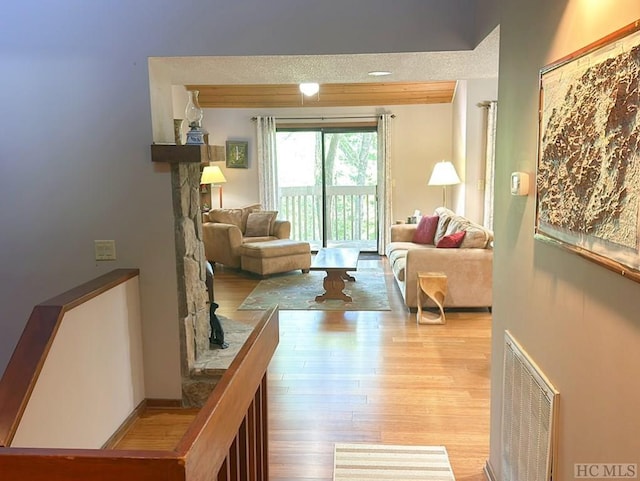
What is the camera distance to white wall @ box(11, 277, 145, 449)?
2.20 meters

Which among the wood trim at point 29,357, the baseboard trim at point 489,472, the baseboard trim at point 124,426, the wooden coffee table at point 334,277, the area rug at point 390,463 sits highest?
the wood trim at point 29,357

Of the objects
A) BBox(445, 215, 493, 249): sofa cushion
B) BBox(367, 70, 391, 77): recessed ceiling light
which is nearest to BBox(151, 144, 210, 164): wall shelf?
BBox(367, 70, 391, 77): recessed ceiling light

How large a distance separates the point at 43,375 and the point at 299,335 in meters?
2.68

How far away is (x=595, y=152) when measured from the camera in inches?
51.1

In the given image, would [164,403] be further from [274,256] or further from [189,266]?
[274,256]

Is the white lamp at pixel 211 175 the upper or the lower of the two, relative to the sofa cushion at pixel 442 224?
upper

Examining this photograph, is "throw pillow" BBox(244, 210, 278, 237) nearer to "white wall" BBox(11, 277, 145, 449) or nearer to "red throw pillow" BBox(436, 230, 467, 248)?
"red throw pillow" BBox(436, 230, 467, 248)

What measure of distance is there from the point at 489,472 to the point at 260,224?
5465 mm

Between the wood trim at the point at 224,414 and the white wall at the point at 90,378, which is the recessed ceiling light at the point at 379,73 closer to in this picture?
the white wall at the point at 90,378

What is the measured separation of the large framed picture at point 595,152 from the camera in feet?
3.68

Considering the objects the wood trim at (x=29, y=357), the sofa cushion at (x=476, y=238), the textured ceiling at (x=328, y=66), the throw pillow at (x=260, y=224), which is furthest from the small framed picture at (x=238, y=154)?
the wood trim at (x=29, y=357)

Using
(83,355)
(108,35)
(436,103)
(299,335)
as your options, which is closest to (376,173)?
(436,103)

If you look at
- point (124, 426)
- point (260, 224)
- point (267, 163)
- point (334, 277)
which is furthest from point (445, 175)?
point (124, 426)

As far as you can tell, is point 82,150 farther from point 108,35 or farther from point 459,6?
point 459,6
